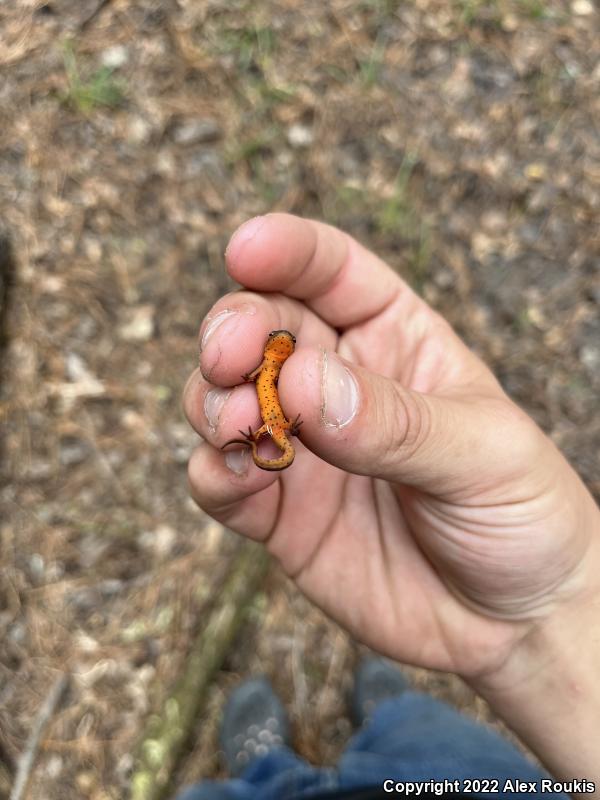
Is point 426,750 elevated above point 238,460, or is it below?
below

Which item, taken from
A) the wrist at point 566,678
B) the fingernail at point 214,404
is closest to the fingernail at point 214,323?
the fingernail at point 214,404

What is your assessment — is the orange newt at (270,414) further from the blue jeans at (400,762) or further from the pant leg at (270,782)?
the pant leg at (270,782)

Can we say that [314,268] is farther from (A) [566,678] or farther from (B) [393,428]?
(A) [566,678]

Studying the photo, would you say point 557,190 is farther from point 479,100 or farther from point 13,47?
point 13,47

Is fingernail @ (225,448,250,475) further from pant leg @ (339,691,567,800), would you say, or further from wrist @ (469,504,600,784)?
pant leg @ (339,691,567,800)

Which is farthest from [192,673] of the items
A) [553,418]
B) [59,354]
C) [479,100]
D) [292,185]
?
[479,100]

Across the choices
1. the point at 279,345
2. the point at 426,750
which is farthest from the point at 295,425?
the point at 426,750
